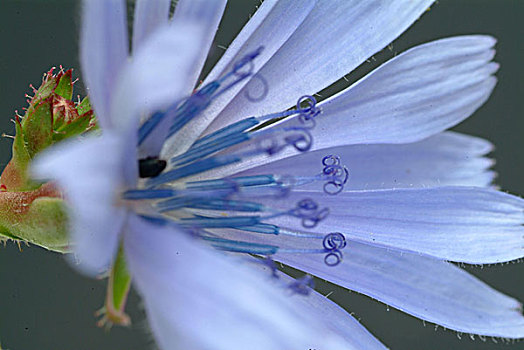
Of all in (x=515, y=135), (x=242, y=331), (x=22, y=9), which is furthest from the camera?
(x=515, y=135)

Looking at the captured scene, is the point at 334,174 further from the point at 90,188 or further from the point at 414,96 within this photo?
the point at 90,188

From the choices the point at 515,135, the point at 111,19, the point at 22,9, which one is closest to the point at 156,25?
the point at 111,19

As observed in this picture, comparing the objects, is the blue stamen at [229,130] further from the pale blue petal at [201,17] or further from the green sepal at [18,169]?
the green sepal at [18,169]

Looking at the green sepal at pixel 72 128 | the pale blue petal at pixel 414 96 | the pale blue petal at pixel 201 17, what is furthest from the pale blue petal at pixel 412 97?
the green sepal at pixel 72 128

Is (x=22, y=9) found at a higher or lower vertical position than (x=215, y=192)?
higher

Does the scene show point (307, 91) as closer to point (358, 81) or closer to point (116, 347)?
point (358, 81)

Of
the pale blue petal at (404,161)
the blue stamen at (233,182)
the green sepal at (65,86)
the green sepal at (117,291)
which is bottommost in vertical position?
the pale blue petal at (404,161)
